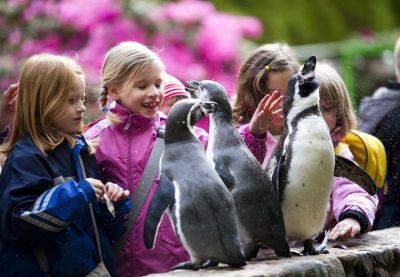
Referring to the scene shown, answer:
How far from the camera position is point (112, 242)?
361cm

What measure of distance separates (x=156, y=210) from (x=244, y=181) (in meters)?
0.41

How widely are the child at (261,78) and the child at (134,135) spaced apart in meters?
0.39

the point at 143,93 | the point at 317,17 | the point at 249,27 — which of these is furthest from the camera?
the point at 317,17

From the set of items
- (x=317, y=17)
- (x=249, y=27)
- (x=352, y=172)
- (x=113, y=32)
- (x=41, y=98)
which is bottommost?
(x=317, y=17)

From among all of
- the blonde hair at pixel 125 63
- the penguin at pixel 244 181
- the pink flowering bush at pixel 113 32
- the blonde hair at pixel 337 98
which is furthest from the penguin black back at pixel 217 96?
the pink flowering bush at pixel 113 32

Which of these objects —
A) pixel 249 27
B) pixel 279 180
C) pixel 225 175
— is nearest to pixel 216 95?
pixel 225 175

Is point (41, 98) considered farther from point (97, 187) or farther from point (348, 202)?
point (348, 202)

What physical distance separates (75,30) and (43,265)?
18.0 feet

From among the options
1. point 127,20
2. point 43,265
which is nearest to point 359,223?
point 43,265

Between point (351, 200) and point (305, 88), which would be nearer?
point (305, 88)

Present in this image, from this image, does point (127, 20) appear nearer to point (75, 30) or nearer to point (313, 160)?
point (75, 30)

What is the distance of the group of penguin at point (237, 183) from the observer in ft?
10.0

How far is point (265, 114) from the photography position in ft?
11.7

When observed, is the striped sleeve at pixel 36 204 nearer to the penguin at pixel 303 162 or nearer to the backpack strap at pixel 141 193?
the backpack strap at pixel 141 193
